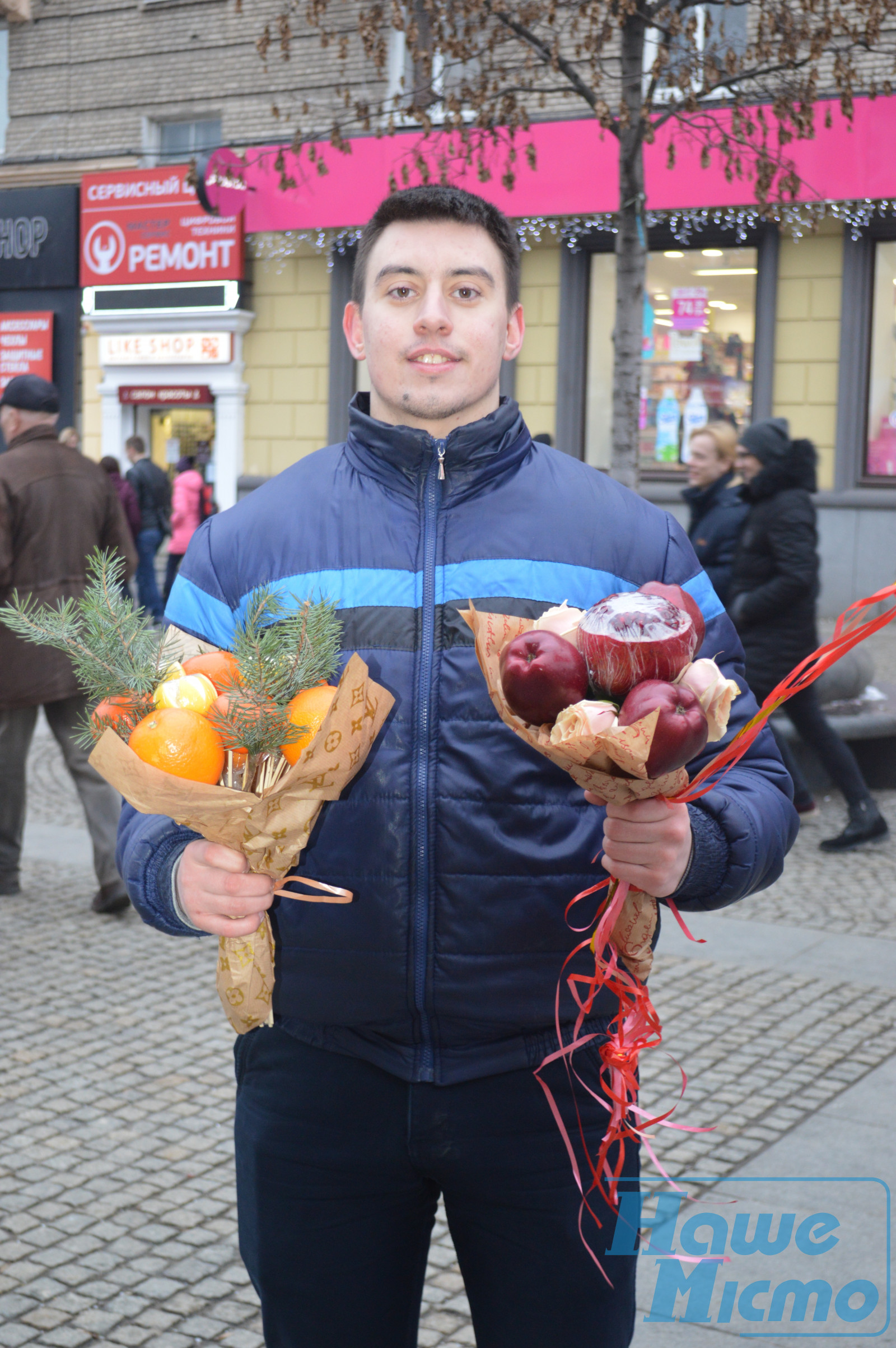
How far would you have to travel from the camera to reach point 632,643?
5.05 feet

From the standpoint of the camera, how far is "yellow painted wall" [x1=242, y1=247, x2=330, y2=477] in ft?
56.9

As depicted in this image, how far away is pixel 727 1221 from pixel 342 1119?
1.91 metres

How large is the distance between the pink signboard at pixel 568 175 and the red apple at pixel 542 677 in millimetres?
11202

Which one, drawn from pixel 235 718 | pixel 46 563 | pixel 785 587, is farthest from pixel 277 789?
pixel 785 587

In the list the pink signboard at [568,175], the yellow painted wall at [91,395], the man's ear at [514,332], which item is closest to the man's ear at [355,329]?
the man's ear at [514,332]

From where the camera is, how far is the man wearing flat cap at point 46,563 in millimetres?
5754

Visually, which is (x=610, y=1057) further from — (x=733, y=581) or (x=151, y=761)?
(x=733, y=581)

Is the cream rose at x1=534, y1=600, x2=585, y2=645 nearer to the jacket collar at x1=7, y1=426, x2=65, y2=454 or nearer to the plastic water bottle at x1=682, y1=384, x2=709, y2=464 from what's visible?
the jacket collar at x1=7, y1=426, x2=65, y2=454

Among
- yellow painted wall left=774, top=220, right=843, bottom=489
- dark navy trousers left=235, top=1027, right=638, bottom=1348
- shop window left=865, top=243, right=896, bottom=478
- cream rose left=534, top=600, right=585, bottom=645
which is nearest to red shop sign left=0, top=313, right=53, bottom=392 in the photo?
yellow painted wall left=774, top=220, right=843, bottom=489

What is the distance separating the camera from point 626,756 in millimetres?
1475

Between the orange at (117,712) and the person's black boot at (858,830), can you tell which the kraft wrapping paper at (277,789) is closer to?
the orange at (117,712)

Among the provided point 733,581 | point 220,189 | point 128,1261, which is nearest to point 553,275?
point 220,189

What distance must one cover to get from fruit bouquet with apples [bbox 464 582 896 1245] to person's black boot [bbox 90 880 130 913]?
14.4 ft

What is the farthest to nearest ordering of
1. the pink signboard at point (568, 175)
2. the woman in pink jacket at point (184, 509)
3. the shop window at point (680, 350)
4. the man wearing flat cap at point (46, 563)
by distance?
1. the shop window at point (680, 350)
2. the woman in pink jacket at point (184, 509)
3. the pink signboard at point (568, 175)
4. the man wearing flat cap at point (46, 563)
